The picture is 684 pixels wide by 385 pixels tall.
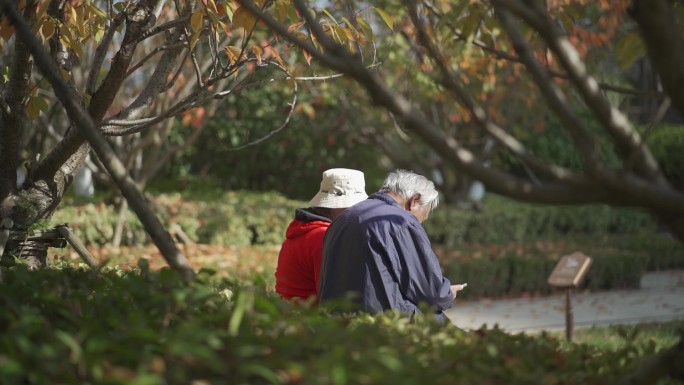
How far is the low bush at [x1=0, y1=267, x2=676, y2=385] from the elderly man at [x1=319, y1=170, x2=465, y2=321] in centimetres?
150

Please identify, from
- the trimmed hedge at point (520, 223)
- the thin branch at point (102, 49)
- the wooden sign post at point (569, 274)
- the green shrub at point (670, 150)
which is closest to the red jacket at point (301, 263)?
the thin branch at point (102, 49)

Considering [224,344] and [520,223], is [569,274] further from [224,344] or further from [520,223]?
[520,223]

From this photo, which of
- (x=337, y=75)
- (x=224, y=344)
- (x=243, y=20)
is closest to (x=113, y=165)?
(x=224, y=344)

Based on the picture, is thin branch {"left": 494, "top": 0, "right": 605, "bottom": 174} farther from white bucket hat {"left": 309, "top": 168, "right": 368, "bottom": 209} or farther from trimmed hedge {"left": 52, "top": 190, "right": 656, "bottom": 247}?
trimmed hedge {"left": 52, "top": 190, "right": 656, "bottom": 247}

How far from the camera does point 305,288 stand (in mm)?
5457

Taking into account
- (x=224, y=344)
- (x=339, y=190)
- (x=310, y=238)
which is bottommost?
(x=224, y=344)

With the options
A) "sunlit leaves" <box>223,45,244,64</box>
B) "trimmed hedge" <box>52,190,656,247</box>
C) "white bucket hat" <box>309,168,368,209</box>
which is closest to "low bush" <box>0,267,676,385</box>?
"sunlit leaves" <box>223,45,244,64</box>

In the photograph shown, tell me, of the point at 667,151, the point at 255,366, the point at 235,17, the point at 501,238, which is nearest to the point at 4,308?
the point at 255,366

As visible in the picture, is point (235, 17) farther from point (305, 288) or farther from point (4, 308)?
point (4, 308)

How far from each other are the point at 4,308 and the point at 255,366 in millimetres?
895

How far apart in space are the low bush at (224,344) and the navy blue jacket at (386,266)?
59.2 inches

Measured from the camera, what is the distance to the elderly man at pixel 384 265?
4773mm

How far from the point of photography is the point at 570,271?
29.1 ft

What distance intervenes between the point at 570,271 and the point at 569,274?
37mm
